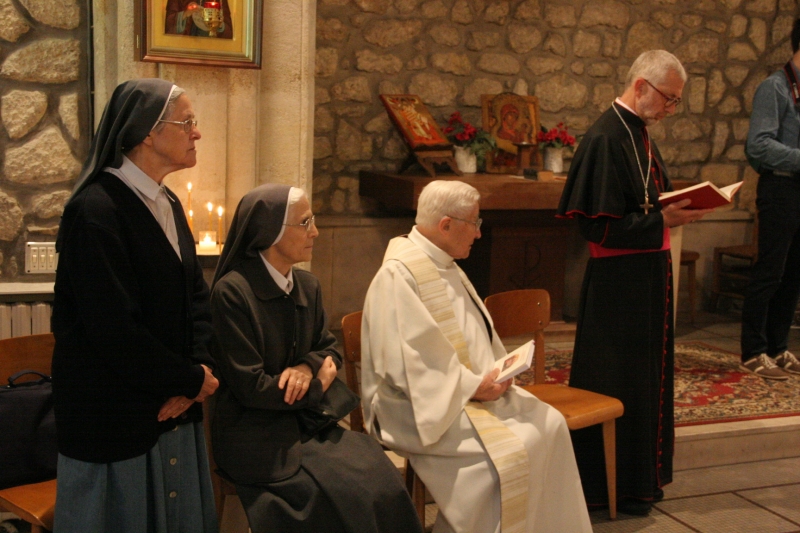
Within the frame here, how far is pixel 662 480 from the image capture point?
149 inches

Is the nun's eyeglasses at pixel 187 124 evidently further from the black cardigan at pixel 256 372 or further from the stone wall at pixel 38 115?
the stone wall at pixel 38 115

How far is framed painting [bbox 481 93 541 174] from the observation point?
6.32m

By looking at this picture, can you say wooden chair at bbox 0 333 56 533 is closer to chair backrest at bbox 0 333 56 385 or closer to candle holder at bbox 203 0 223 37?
chair backrest at bbox 0 333 56 385

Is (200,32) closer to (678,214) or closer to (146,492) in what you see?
(146,492)

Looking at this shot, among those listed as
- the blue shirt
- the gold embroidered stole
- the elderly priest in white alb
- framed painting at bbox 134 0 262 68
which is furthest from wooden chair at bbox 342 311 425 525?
the blue shirt

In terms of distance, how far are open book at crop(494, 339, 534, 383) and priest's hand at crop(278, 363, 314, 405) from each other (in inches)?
26.3

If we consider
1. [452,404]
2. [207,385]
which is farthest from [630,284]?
[207,385]

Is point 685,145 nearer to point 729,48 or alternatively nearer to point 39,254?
point 729,48

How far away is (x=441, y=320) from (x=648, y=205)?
1082 mm

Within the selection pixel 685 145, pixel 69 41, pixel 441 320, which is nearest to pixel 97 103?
pixel 69 41

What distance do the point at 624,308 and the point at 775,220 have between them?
6.65 feet

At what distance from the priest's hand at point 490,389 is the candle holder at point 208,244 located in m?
1.23

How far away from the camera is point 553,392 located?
3.68m

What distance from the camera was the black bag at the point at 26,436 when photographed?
2574mm
